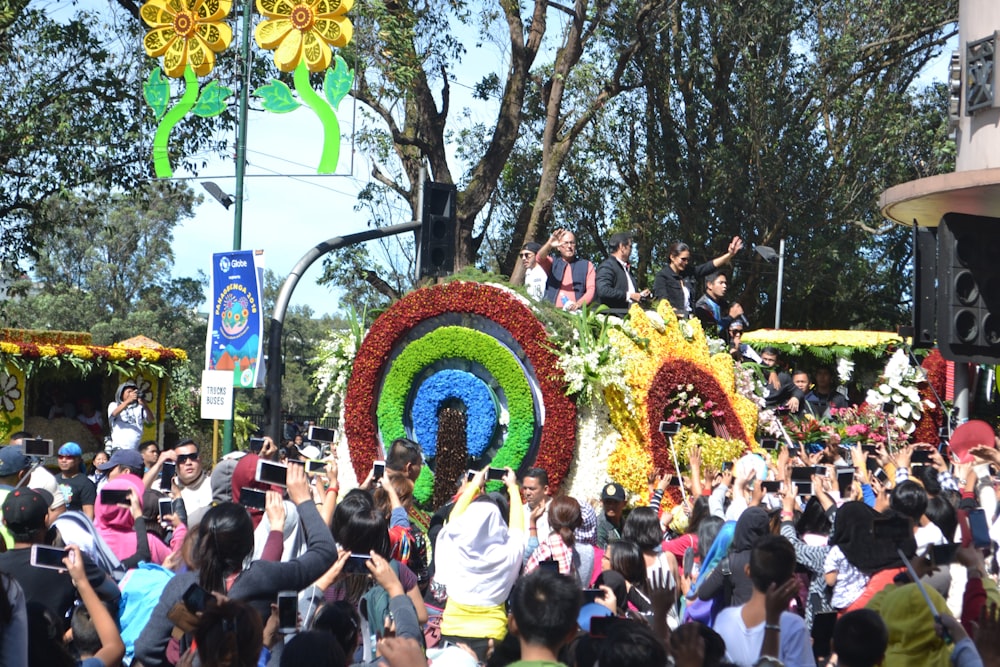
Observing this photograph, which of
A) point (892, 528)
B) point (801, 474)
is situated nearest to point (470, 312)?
point (801, 474)

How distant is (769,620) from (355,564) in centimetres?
178

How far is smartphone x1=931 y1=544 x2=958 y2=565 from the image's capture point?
17.9ft

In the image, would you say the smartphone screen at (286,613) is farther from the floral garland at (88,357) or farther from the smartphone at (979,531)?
the floral garland at (88,357)

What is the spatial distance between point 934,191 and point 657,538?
165 inches

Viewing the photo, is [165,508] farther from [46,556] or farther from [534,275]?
[534,275]

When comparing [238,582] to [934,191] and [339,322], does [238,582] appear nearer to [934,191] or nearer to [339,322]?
[934,191]

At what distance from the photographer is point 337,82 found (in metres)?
18.2

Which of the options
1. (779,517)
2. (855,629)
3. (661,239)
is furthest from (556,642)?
(661,239)

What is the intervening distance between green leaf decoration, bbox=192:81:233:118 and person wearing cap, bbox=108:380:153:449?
194 inches

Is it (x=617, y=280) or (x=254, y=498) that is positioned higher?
(x=617, y=280)

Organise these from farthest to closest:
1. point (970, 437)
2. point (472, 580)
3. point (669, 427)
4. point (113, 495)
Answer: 1. point (669, 427)
2. point (970, 437)
3. point (113, 495)
4. point (472, 580)

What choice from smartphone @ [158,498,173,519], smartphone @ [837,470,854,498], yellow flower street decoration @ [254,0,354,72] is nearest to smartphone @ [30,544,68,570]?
smartphone @ [158,498,173,519]

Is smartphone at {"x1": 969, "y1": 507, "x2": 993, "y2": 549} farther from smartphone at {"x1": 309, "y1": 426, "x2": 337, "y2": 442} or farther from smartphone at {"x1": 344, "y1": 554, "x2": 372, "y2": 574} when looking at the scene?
smartphone at {"x1": 309, "y1": 426, "x2": 337, "y2": 442}

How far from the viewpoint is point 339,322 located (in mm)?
69500
